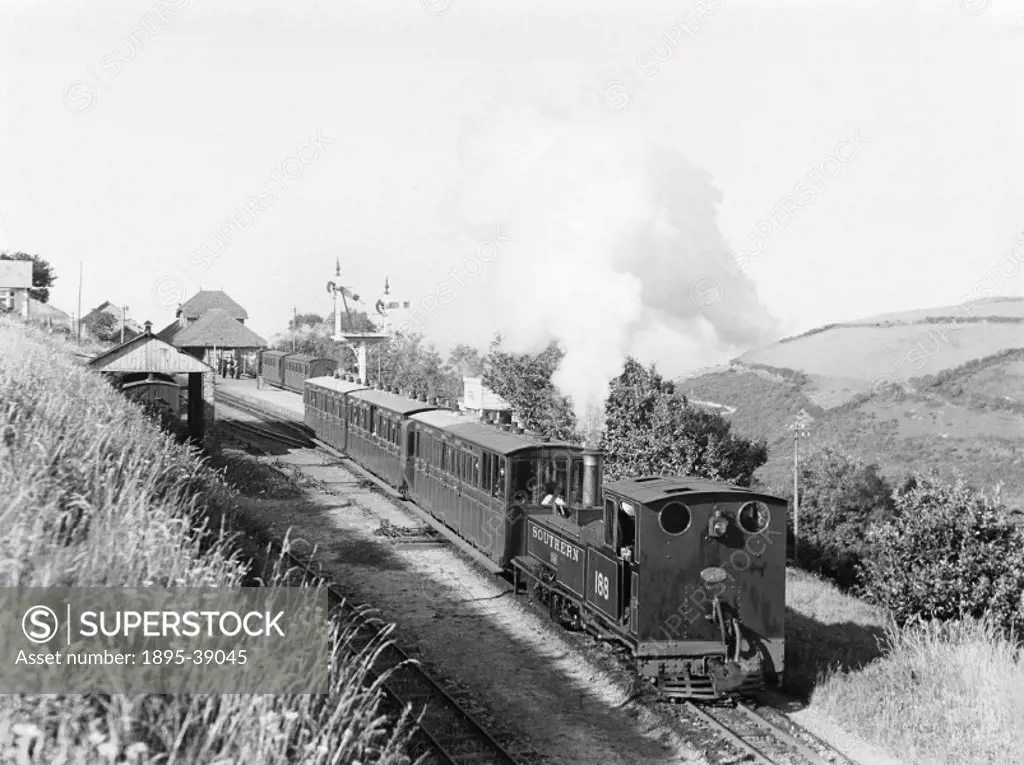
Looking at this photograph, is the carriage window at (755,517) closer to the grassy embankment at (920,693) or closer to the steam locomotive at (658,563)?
the steam locomotive at (658,563)

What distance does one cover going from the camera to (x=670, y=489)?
11453 mm

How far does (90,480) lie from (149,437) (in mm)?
5610

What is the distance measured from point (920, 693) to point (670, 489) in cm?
499

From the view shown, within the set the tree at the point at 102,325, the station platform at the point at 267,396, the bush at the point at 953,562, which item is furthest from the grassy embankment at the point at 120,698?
the tree at the point at 102,325

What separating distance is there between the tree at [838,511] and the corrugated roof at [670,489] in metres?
24.2

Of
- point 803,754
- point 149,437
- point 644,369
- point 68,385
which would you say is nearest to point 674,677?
point 803,754

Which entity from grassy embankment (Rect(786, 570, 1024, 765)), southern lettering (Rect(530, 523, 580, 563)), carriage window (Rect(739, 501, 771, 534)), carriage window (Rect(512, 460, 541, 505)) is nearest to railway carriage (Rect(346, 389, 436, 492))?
carriage window (Rect(512, 460, 541, 505))

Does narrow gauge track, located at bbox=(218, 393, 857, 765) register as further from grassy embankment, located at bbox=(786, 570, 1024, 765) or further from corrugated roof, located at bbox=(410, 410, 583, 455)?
corrugated roof, located at bbox=(410, 410, 583, 455)

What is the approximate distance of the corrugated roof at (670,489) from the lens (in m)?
11.2

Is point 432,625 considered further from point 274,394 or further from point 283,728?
point 274,394

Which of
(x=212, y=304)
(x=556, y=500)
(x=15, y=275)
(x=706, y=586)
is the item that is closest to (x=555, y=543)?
(x=556, y=500)

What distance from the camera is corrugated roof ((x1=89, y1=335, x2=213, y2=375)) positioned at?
2525 centimetres

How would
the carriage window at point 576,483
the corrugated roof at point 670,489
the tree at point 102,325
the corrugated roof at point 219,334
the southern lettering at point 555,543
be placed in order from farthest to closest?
the tree at point 102,325 < the corrugated roof at point 219,334 < the carriage window at point 576,483 < the southern lettering at point 555,543 < the corrugated roof at point 670,489

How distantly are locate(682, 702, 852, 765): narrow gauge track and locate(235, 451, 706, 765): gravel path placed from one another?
0.55 m
